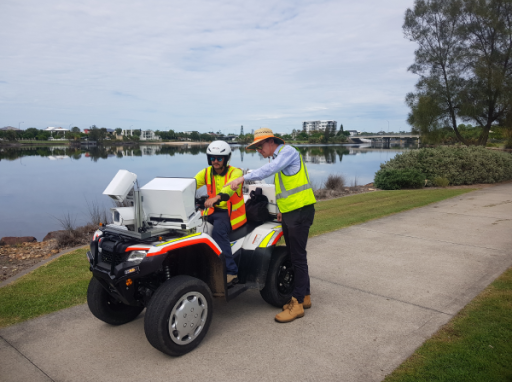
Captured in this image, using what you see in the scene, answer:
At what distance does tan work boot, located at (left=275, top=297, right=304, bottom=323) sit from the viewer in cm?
419

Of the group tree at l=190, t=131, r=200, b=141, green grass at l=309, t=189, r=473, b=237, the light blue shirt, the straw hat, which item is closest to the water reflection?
green grass at l=309, t=189, r=473, b=237

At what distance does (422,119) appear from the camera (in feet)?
78.4

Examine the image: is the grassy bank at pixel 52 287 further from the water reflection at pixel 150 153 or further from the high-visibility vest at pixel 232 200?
the water reflection at pixel 150 153

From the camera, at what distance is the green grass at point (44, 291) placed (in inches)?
176

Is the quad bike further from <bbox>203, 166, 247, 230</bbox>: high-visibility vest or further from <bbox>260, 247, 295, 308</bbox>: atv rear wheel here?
<bbox>260, 247, 295, 308</bbox>: atv rear wheel

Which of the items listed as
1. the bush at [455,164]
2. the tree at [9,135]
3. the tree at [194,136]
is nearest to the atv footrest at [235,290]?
the bush at [455,164]

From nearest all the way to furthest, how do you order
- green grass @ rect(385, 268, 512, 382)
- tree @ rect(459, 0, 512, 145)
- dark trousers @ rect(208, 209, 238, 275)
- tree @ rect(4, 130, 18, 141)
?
1. green grass @ rect(385, 268, 512, 382)
2. dark trousers @ rect(208, 209, 238, 275)
3. tree @ rect(459, 0, 512, 145)
4. tree @ rect(4, 130, 18, 141)

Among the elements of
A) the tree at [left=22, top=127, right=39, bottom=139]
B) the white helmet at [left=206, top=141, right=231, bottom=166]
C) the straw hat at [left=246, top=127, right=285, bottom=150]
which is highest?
the tree at [left=22, top=127, right=39, bottom=139]

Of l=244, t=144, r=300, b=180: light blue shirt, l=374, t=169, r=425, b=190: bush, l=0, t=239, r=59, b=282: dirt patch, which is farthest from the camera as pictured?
l=374, t=169, r=425, b=190: bush

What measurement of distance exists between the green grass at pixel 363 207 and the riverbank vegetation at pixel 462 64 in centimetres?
1065

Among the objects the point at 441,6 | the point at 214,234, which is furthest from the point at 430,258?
the point at 441,6

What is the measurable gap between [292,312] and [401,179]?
46.8 ft

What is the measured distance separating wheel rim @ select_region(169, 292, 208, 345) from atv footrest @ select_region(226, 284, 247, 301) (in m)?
0.42

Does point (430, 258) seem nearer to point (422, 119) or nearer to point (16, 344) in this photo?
point (16, 344)
